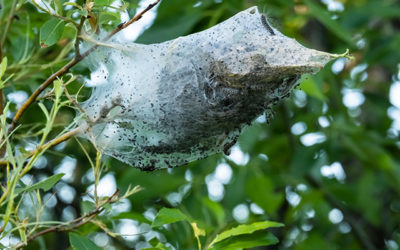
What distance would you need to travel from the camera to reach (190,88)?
5.42ft

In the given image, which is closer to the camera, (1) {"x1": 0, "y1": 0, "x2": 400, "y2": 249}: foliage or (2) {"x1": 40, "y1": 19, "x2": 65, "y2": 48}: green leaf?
(2) {"x1": 40, "y1": 19, "x2": 65, "y2": 48}: green leaf

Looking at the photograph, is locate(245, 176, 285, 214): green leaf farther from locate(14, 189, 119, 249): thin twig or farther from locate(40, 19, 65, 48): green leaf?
locate(40, 19, 65, 48): green leaf

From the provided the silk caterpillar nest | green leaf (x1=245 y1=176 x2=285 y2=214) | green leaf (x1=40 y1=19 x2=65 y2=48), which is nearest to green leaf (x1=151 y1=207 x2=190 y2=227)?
the silk caterpillar nest

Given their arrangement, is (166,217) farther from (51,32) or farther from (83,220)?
(51,32)

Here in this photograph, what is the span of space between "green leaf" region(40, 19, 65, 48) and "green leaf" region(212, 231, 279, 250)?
76 cm

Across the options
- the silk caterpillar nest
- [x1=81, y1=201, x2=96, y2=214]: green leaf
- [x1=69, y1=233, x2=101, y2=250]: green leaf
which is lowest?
[x1=69, y1=233, x2=101, y2=250]: green leaf

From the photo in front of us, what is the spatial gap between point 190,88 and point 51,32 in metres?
0.40

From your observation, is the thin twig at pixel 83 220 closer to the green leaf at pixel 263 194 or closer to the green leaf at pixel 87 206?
the green leaf at pixel 87 206

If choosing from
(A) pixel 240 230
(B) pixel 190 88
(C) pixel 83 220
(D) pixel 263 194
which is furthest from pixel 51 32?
(D) pixel 263 194

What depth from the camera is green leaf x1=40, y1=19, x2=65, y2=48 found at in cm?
166

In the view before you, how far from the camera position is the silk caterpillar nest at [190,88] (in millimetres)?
1538

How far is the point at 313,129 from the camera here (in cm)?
396

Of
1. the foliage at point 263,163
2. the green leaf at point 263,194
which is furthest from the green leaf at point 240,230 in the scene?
the green leaf at point 263,194

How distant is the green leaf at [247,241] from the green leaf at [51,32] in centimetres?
76
